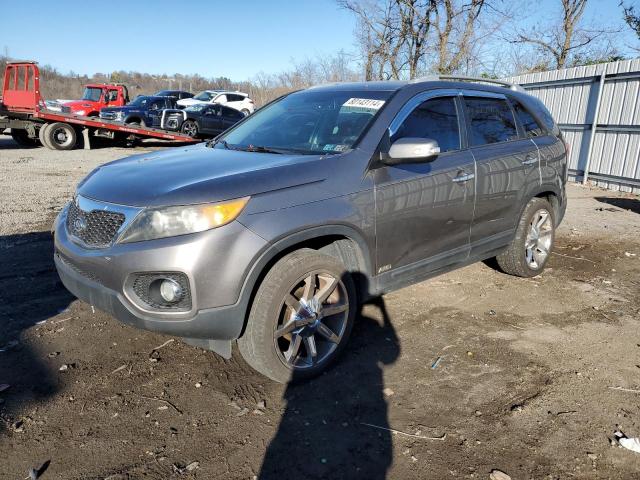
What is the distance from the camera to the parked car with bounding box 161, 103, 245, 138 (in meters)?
18.3

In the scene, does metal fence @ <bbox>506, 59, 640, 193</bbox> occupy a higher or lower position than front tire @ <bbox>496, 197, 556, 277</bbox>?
higher

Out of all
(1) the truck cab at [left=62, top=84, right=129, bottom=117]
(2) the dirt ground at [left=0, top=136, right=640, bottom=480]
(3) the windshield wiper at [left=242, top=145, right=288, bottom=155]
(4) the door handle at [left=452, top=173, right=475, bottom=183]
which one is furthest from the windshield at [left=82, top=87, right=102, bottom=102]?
(4) the door handle at [left=452, top=173, right=475, bottom=183]

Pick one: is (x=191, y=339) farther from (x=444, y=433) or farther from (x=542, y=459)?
(x=542, y=459)

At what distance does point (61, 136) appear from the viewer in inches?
615

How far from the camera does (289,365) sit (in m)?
2.93

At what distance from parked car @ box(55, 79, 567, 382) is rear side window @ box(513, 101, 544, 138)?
0.21 metres

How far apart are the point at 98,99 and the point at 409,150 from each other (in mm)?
21760

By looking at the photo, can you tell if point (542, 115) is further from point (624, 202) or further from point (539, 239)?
point (624, 202)

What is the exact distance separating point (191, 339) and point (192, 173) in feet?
3.15

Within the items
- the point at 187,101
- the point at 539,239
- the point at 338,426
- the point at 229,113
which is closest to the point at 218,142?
the point at 338,426

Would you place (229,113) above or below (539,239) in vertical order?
above

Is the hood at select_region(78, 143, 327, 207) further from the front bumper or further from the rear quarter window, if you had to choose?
the rear quarter window

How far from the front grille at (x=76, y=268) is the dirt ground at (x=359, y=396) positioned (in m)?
0.69

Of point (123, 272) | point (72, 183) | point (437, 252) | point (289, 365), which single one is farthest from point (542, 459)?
point (72, 183)
